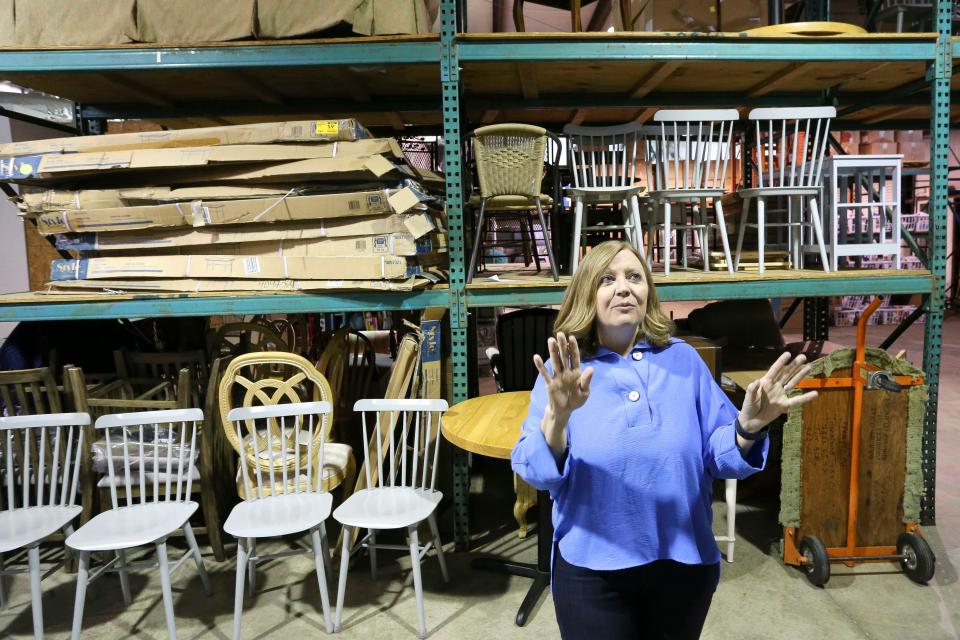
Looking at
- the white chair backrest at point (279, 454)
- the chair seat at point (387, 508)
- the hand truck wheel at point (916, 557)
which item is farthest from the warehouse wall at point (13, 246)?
the hand truck wheel at point (916, 557)

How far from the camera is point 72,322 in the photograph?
3.84 meters

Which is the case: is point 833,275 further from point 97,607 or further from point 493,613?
point 97,607

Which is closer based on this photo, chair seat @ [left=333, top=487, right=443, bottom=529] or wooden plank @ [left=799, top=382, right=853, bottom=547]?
chair seat @ [left=333, top=487, right=443, bottom=529]

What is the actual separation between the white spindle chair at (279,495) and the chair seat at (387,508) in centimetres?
11

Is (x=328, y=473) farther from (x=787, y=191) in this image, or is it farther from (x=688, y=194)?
(x=787, y=191)

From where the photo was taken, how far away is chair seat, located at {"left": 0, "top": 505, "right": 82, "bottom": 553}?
2362 mm

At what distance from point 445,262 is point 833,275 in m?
2.21

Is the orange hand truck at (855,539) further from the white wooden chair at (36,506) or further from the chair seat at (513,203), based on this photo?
the white wooden chair at (36,506)

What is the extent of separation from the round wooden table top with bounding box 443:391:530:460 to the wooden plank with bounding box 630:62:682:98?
1931mm

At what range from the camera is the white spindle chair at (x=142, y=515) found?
2299 millimetres

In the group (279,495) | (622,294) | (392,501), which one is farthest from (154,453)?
(622,294)

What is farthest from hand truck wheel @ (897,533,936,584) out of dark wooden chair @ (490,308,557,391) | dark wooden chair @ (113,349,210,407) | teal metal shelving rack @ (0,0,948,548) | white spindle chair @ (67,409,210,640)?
dark wooden chair @ (113,349,210,407)

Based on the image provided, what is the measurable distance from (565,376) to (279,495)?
1968mm

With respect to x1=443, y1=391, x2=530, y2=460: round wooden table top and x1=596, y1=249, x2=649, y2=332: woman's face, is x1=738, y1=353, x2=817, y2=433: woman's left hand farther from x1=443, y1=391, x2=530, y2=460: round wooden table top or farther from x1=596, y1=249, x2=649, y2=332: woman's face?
x1=443, y1=391, x2=530, y2=460: round wooden table top
